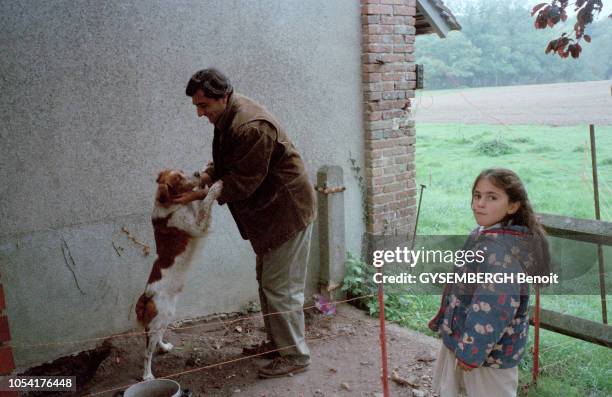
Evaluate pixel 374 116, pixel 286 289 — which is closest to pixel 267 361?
pixel 286 289

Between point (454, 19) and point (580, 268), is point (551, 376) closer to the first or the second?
point (580, 268)

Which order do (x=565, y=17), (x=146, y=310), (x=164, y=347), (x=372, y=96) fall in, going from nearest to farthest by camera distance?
(x=565, y=17), (x=146, y=310), (x=164, y=347), (x=372, y=96)

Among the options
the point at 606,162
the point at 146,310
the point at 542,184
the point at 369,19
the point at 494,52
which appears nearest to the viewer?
the point at 146,310

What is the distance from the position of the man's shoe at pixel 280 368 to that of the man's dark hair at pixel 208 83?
6.91 ft

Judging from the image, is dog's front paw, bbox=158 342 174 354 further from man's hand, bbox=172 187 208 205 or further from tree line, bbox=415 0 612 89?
tree line, bbox=415 0 612 89

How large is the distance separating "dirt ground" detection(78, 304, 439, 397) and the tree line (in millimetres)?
9013

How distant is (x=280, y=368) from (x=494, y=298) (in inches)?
84.6

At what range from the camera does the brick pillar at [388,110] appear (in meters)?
5.61

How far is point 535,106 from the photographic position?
14617 mm

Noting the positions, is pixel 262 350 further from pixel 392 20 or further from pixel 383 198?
pixel 392 20

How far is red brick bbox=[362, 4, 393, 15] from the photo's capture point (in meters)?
5.50

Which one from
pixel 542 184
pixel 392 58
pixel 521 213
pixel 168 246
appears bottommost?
pixel 168 246

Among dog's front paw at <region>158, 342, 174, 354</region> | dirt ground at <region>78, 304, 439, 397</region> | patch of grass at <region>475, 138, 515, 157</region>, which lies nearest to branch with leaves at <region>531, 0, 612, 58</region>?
dirt ground at <region>78, 304, 439, 397</region>

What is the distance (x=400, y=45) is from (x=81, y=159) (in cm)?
367
